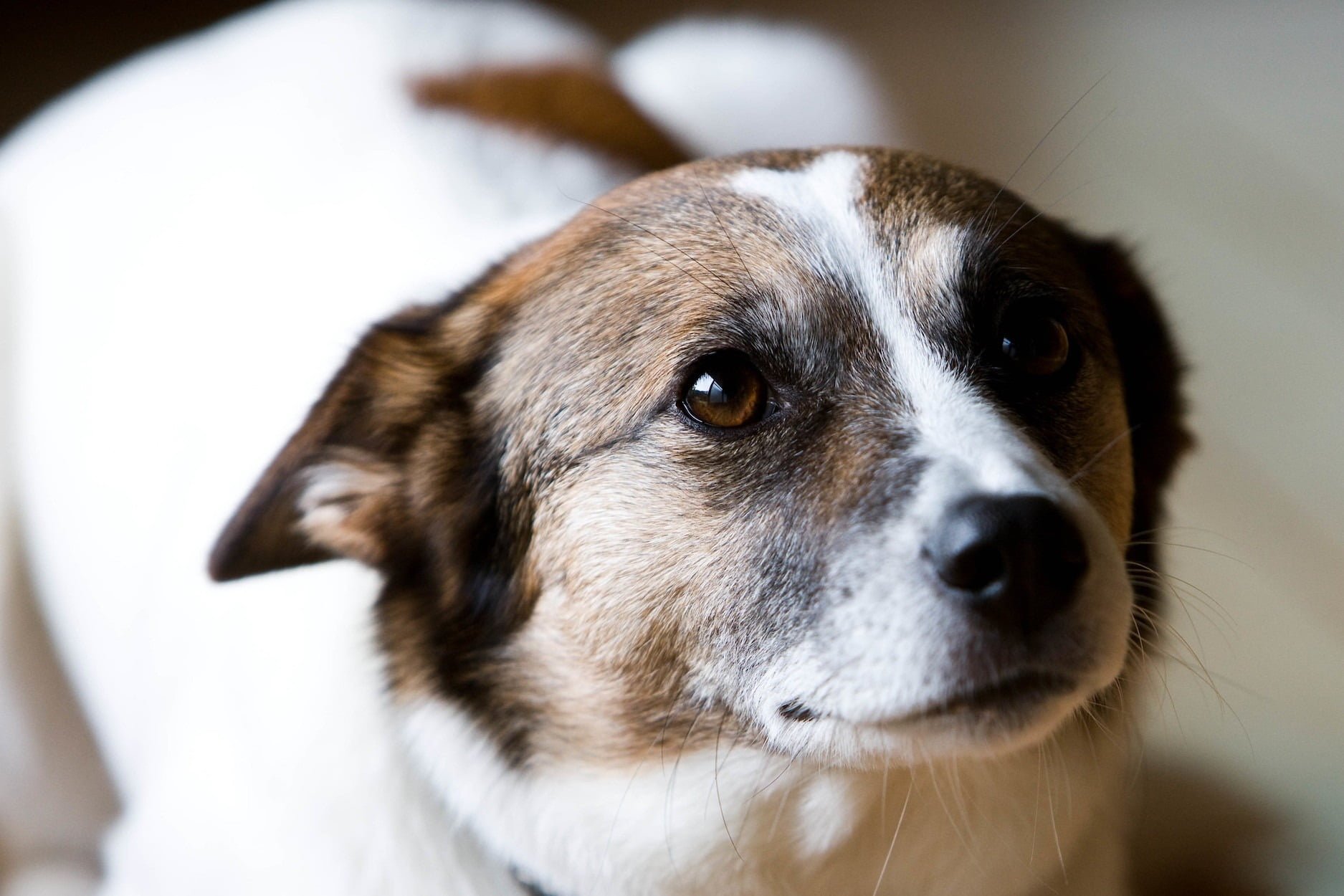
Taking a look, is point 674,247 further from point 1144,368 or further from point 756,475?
point 1144,368

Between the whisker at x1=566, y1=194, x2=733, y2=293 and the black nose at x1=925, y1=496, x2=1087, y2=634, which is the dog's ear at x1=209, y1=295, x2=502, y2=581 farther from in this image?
the black nose at x1=925, y1=496, x2=1087, y2=634

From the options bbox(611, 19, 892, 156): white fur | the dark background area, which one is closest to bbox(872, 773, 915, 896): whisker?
bbox(611, 19, 892, 156): white fur

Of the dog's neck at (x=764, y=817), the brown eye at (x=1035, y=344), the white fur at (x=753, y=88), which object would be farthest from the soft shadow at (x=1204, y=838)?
the white fur at (x=753, y=88)

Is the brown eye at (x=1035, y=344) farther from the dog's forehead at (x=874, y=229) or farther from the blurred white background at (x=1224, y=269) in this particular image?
the blurred white background at (x=1224, y=269)

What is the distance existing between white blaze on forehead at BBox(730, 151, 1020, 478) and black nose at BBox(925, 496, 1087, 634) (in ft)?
0.41

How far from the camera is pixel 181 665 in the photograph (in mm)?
1616

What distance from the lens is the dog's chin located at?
3.31ft

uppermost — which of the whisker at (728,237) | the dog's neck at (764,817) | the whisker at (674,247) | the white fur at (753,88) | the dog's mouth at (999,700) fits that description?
the white fur at (753,88)

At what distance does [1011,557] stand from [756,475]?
278 millimetres

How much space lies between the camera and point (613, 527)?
3.90ft

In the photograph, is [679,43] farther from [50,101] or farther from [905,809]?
[905,809]

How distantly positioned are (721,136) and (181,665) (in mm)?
1339

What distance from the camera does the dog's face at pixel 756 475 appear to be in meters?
1.00

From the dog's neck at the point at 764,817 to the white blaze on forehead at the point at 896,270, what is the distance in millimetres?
403
